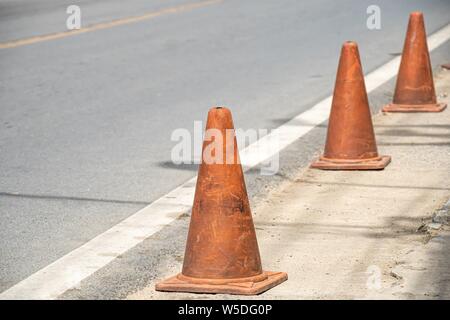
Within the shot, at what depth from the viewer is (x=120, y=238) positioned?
19.6 ft

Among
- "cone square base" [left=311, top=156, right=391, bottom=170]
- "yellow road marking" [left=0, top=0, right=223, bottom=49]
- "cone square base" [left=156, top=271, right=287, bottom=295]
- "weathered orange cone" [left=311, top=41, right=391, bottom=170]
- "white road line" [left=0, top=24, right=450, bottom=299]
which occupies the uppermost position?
"yellow road marking" [left=0, top=0, right=223, bottom=49]

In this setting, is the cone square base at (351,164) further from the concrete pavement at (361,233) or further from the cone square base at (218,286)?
the cone square base at (218,286)

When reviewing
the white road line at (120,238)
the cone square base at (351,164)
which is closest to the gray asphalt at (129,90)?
the white road line at (120,238)

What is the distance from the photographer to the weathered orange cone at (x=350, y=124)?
7660 millimetres

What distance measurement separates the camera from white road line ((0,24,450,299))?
515cm

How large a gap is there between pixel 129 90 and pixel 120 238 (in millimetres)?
5481

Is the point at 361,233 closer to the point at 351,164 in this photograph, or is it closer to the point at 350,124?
the point at 351,164

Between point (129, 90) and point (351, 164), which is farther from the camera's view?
point (129, 90)

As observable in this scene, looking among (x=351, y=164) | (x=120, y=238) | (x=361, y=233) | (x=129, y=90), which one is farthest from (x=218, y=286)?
(x=129, y=90)

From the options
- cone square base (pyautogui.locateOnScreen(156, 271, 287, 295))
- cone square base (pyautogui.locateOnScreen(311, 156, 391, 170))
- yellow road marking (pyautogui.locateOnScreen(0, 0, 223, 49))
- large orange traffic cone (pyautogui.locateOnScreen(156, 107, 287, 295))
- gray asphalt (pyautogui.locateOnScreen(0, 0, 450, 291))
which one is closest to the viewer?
cone square base (pyautogui.locateOnScreen(156, 271, 287, 295))

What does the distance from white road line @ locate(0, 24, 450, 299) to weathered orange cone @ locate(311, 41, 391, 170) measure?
0.55m

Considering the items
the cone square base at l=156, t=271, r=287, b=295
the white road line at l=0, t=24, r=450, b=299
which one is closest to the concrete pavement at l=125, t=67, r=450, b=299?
the cone square base at l=156, t=271, r=287, b=295

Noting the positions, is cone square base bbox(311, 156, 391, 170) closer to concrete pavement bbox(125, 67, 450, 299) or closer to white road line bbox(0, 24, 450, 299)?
concrete pavement bbox(125, 67, 450, 299)
